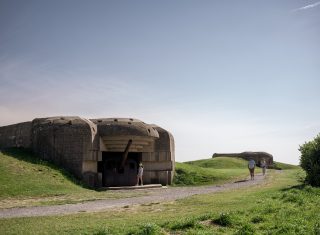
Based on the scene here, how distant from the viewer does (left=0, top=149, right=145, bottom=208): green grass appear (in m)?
17.2

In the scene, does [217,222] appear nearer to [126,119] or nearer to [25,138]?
[126,119]

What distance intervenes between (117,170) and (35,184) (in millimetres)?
8863

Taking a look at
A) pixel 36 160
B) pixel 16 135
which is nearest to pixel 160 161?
pixel 36 160

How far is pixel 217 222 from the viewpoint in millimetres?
10406

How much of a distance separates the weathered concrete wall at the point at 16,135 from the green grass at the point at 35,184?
1.95 m

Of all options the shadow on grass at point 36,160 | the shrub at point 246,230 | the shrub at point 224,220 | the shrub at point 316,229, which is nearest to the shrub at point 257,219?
the shrub at point 224,220

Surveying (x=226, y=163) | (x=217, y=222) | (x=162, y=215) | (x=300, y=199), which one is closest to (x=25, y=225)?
(x=162, y=215)

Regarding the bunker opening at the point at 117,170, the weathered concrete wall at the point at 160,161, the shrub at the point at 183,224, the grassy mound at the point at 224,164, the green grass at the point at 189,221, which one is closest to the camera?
the green grass at the point at 189,221

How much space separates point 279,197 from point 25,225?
9.20 metres

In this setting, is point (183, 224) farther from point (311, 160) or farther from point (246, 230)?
point (311, 160)

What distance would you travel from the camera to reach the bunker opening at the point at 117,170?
90.1 feet

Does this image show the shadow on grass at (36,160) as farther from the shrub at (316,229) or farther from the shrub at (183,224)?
the shrub at (316,229)

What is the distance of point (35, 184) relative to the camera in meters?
19.6

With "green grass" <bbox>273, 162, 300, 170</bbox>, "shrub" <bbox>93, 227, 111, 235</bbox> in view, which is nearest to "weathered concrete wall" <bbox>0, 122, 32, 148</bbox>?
"shrub" <bbox>93, 227, 111, 235</bbox>
